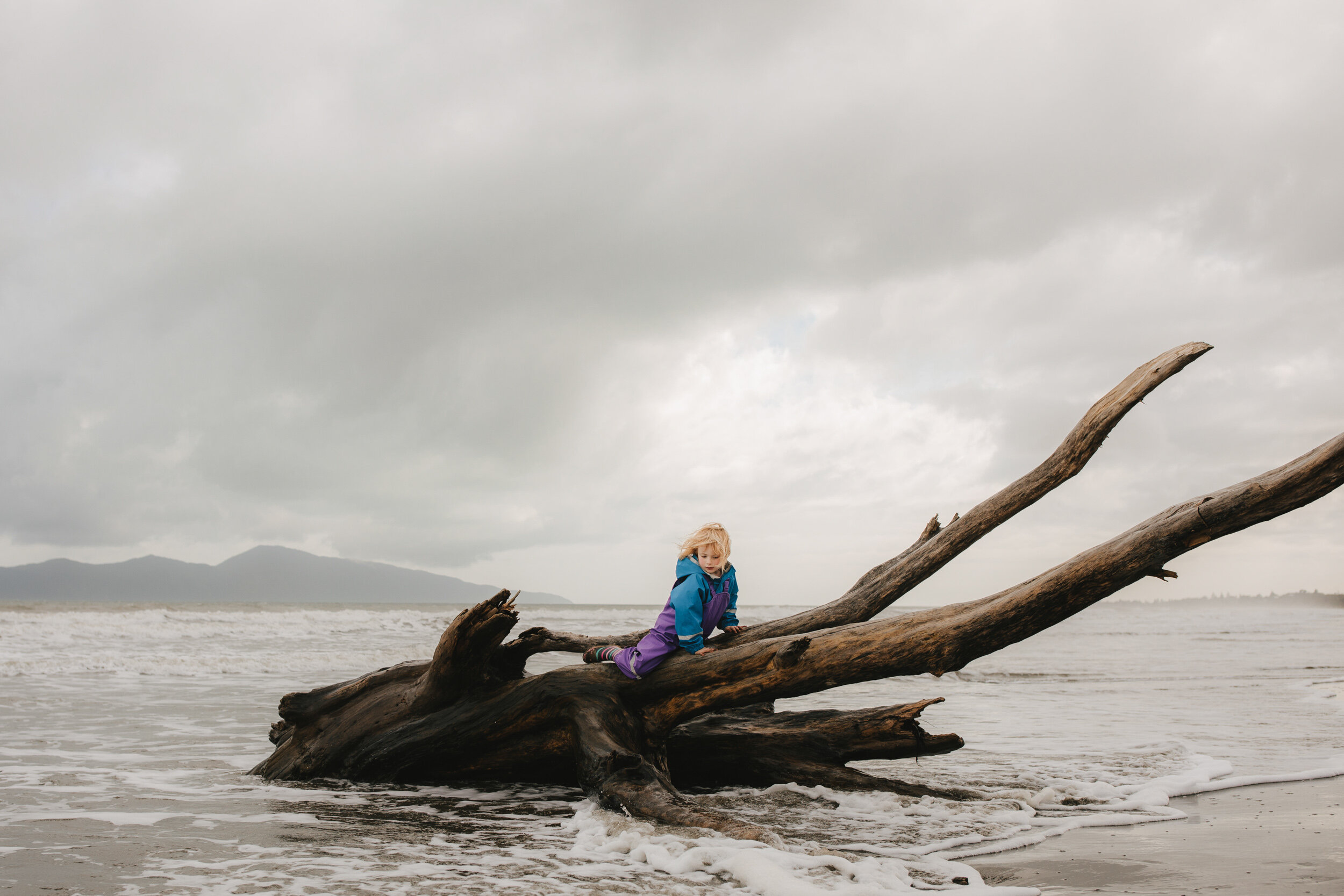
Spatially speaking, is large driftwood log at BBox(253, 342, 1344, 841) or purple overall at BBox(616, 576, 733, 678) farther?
purple overall at BBox(616, 576, 733, 678)

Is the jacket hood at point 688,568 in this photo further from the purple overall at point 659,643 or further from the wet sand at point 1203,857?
the wet sand at point 1203,857

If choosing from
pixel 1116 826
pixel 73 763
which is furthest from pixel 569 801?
pixel 73 763

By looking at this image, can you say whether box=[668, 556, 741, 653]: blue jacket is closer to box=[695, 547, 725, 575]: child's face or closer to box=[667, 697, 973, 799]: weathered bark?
box=[695, 547, 725, 575]: child's face

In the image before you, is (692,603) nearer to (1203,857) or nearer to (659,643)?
(659,643)

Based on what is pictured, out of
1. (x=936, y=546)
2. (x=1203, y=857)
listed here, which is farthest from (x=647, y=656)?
(x=1203, y=857)

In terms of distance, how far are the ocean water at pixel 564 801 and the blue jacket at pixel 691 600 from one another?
1.07 metres

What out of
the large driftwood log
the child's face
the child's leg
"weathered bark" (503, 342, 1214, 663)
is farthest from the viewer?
the child's leg

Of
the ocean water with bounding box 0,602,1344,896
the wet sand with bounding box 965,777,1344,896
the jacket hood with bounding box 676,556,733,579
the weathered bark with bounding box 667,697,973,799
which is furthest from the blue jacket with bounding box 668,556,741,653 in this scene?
the wet sand with bounding box 965,777,1344,896

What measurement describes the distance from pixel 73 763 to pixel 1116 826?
733 cm

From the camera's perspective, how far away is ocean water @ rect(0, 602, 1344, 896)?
367 cm

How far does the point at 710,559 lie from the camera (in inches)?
199

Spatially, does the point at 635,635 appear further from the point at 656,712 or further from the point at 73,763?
the point at 73,763

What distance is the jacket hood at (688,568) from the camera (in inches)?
199

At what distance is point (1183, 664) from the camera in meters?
15.6
